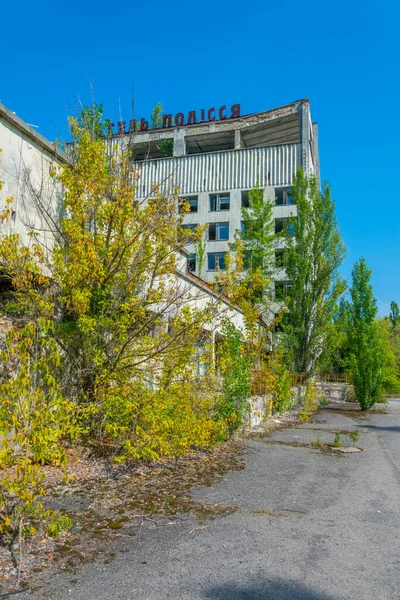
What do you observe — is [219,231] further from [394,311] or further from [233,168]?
[394,311]

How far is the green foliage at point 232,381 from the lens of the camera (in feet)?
31.4

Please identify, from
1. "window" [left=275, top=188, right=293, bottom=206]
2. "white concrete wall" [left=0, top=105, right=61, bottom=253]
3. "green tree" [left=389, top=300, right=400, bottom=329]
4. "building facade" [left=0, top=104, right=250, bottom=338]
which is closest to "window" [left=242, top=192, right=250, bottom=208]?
"window" [left=275, top=188, right=293, bottom=206]

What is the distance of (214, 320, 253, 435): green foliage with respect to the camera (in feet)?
31.4

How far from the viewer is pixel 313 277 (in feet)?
89.6

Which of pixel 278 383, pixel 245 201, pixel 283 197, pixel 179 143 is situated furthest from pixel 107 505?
pixel 179 143

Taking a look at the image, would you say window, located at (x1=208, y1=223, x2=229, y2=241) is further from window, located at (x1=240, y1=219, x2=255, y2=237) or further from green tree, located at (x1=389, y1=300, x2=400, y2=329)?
green tree, located at (x1=389, y1=300, x2=400, y2=329)

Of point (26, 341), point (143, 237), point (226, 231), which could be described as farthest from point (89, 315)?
point (226, 231)

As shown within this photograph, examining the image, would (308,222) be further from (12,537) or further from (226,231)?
(12,537)

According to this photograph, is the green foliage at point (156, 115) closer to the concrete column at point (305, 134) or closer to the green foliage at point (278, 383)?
the concrete column at point (305, 134)

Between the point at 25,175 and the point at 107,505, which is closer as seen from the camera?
the point at 107,505

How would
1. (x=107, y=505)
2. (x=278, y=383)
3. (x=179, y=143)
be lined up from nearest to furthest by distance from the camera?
(x=107, y=505) < (x=278, y=383) < (x=179, y=143)

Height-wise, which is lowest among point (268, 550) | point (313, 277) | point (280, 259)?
point (268, 550)

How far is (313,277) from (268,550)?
24142 mm

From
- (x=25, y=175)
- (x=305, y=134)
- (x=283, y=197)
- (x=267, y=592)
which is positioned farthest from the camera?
(x=283, y=197)
